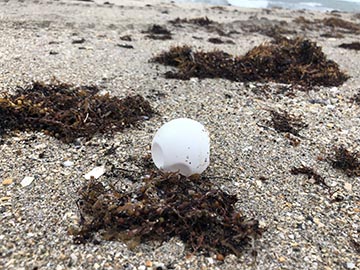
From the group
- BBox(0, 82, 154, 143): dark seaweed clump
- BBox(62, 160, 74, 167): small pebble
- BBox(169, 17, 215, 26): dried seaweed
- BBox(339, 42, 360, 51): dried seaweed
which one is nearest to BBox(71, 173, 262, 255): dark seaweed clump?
BBox(62, 160, 74, 167): small pebble

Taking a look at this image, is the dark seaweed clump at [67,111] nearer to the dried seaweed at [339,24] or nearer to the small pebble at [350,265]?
the small pebble at [350,265]

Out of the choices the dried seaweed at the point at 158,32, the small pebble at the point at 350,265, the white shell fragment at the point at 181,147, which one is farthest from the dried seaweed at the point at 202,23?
the small pebble at the point at 350,265

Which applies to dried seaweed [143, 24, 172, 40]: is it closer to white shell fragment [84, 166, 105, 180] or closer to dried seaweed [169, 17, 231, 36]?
dried seaweed [169, 17, 231, 36]

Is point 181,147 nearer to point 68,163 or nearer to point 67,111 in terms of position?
point 68,163

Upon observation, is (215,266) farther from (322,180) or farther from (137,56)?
(137,56)

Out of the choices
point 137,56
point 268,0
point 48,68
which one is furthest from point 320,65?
point 268,0
